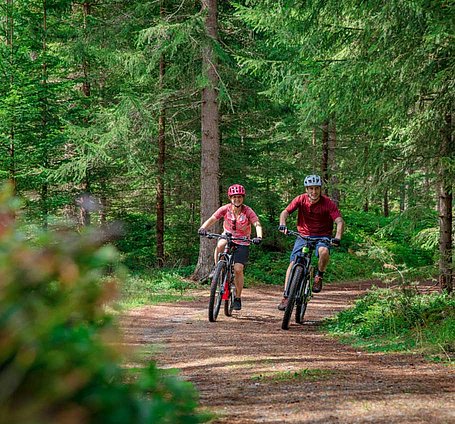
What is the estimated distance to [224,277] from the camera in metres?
10.1

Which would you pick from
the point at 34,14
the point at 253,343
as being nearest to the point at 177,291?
the point at 253,343

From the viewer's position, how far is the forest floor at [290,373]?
4.18m

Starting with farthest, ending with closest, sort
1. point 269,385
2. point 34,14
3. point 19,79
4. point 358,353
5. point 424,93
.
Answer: point 34,14
point 19,79
point 424,93
point 358,353
point 269,385

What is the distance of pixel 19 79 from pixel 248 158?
330 inches

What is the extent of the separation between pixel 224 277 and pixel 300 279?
55.9 inches

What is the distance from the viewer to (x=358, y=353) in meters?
7.34

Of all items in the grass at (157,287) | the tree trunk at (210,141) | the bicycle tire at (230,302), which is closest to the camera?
the bicycle tire at (230,302)

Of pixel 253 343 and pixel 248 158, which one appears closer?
pixel 253 343

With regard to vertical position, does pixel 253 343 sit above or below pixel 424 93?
below

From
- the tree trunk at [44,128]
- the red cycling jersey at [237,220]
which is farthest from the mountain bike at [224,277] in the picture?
the tree trunk at [44,128]

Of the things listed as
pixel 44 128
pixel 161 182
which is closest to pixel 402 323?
pixel 44 128

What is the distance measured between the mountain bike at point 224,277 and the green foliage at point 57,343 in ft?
26.7

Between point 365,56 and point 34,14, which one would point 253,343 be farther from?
point 34,14

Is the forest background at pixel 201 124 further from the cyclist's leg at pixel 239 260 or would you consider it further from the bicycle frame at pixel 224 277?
the cyclist's leg at pixel 239 260
